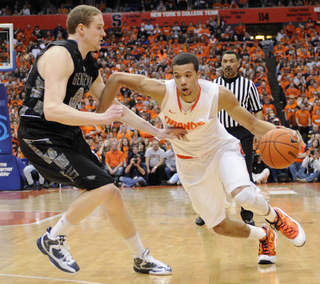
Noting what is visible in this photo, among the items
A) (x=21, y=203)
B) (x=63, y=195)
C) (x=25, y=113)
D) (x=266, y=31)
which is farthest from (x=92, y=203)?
(x=266, y=31)

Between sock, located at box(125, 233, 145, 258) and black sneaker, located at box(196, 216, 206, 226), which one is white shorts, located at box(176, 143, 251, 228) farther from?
black sneaker, located at box(196, 216, 206, 226)

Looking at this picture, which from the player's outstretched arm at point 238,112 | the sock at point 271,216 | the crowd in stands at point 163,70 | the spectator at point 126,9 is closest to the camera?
the player's outstretched arm at point 238,112

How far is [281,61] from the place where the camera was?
19.3 m

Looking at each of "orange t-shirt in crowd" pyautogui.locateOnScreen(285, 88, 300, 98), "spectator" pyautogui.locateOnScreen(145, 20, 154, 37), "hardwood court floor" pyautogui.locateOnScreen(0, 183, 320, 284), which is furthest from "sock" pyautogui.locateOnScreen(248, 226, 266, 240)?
"spectator" pyautogui.locateOnScreen(145, 20, 154, 37)

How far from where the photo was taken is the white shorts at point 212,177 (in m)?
3.67

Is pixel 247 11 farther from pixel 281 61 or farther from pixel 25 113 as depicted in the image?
pixel 25 113

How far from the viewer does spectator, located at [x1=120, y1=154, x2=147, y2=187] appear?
1226 cm

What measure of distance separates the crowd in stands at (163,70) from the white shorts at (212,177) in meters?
7.71

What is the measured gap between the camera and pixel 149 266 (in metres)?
3.69

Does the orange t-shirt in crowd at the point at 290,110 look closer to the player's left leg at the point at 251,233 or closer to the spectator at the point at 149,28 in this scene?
the spectator at the point at 149,28

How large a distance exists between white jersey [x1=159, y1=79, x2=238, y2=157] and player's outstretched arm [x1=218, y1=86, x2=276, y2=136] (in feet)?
0.19

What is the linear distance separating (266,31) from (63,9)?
Result: 12686 mm

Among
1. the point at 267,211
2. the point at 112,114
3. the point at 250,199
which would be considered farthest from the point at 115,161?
the point at 112,114

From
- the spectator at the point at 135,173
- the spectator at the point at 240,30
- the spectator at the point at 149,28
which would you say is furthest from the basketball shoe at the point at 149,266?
the spectator at the point at 149,28
